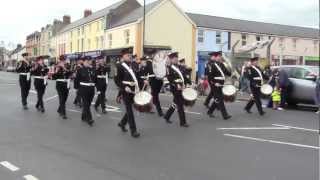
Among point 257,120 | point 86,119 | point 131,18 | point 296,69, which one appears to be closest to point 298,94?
point 296,69

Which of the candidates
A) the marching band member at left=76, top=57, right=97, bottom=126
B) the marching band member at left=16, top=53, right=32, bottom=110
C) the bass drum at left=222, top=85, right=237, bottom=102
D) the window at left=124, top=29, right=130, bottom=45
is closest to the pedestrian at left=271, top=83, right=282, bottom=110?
the bass drum at left=222, top=85, right=237, bottom=102

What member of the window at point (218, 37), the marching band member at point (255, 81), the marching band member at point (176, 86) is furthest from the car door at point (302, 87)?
the window at point (218, 37)

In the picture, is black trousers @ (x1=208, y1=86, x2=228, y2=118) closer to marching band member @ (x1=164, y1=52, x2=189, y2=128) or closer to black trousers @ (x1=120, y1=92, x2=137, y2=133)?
marching band member @ (x1=164, y1=52, x2=189, y2=128)

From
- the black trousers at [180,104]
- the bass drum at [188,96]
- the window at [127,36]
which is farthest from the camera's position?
the window at [127,36]

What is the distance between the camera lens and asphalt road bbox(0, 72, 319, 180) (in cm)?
757

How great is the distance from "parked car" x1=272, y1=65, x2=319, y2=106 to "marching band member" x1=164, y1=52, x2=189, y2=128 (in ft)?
21.8

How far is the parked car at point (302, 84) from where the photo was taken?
1833 cm

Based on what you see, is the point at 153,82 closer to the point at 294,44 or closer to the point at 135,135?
the point at 135,135

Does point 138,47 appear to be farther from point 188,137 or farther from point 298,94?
point 188,137

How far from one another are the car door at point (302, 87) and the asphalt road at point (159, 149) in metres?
3.73

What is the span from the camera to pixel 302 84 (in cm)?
1852

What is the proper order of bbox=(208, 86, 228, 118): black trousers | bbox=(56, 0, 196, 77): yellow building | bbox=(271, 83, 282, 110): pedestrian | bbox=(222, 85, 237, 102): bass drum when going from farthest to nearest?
bbox=(56, 0, 196, 77): yellow building, bbox=(271, 83, 282, 110): pedestrian, bbox=(222, 85, 237, 102): bass drum, bbox=(208, 86, 228, 118): black trousers

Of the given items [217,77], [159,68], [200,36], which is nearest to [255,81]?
[217,77]

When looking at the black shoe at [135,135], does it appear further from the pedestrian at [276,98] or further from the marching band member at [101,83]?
the pedestrian at [276,98]
